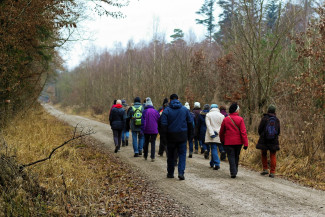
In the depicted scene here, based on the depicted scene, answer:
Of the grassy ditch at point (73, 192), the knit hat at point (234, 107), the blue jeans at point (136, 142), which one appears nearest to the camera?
the grassy ditch at point (73, 192)

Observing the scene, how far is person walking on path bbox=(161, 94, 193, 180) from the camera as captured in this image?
807cm

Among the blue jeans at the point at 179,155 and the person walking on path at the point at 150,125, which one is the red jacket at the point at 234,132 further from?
the person walking on path at the point at 150,125

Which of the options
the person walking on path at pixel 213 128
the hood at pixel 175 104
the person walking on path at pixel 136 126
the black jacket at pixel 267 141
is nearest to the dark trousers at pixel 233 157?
the black jacket at pixel 267 141

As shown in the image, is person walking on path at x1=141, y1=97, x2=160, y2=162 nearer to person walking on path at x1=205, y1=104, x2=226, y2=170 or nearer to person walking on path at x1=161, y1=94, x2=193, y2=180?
person walking on path at x1=205, y1=104, x2=226, y2=170

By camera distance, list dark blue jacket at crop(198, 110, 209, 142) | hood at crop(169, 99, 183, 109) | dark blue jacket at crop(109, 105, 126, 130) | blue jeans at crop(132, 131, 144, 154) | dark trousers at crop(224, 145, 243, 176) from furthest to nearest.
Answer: dark blue jacket at crop(109, 105, 126, 130) < dark blue jacket at crop(198, 110, 209, 142) < blue jeans at crop(132, 131, 144, 154) < dark trousers at crop(224, 145, 243, 176) < hood at crop(169, 99, 183, 109)

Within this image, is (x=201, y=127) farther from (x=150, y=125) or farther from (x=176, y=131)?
(x=176, y=131)

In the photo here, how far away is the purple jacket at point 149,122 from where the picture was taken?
35.7 ft

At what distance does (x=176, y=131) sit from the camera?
807cm

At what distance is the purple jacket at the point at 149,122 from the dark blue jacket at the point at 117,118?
74.4 inches

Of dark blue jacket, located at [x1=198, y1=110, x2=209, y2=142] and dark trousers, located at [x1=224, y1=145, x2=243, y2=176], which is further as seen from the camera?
dark blue jacket, located at [x1=198, y1=110, x2=209, y2=142]

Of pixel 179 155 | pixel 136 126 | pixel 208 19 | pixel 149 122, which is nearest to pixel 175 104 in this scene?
pixel 179 155

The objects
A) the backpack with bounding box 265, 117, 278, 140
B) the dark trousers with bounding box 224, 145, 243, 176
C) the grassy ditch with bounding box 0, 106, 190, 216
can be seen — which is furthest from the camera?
the backpack with bounding box 265, 117, 278, 140

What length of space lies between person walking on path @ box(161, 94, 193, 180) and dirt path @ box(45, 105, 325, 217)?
470 millimetres

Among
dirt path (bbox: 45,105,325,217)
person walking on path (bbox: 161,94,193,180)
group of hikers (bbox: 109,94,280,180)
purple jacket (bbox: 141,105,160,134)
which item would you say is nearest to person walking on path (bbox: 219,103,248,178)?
group of hikers (bbox: 109,94,280,180)
